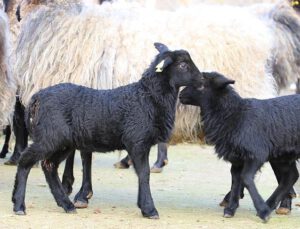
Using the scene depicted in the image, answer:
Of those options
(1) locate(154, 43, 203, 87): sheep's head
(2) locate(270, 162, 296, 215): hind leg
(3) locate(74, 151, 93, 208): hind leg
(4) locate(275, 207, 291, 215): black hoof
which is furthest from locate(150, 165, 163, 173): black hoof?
(1) locate(154, 43, 203, 87): sheep's head

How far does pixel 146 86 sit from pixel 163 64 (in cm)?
33

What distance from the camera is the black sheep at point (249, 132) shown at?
7230 millimetres

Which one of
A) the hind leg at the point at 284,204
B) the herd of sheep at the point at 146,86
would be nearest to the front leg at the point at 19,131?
the herd of sheep at the point at 146,86

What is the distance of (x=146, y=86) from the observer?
7402 millimetres

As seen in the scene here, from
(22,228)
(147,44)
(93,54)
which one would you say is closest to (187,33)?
(147,44)

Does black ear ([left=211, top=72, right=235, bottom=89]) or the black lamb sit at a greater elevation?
black ear ([left=211, top=72, right=235, bottom=89])

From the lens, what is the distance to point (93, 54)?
31.0ft

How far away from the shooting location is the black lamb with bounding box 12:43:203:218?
282 inches

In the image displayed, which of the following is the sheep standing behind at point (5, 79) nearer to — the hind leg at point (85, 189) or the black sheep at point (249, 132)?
the hind leg at point (85, 189)

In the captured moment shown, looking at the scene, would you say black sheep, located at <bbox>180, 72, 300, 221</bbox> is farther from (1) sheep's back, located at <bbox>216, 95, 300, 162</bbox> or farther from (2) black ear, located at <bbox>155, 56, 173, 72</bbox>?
(2) black ear, located at <bbox>155, 56, 173, 72</bbox>

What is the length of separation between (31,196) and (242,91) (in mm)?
2780

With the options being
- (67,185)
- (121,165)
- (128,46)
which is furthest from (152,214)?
(121,165)

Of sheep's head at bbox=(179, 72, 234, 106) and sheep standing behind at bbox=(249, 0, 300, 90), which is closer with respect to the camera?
sheep's head at bbox=(179, 72, 234, 106)

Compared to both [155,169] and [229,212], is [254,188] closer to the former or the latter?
[229,212]
